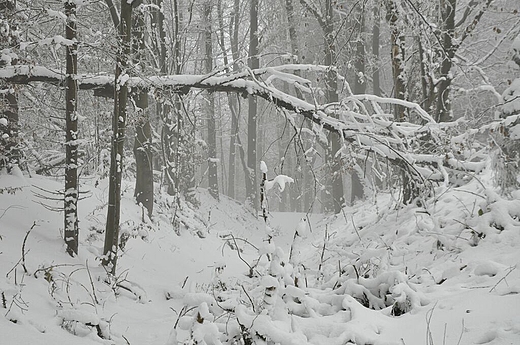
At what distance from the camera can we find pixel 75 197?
6.31m

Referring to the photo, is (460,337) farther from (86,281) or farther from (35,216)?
(35,216)

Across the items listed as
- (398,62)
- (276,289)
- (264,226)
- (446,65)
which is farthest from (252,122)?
(276,289)

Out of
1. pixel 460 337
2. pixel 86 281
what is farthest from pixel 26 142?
pixel 460 337

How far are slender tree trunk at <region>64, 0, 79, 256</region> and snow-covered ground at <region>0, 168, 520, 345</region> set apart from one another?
0.27 m

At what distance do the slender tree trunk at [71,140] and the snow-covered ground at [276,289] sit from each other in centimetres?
27

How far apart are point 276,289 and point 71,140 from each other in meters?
3.98

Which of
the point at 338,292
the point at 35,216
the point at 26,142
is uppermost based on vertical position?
the point at 26,142

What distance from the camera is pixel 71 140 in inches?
247

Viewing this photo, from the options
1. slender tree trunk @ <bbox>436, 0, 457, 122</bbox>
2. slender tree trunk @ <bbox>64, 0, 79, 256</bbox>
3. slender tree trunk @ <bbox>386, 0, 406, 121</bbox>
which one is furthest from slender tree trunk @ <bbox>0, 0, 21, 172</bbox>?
slender tree trunk @ <bbox>436, 0, 457, 122</bbox>

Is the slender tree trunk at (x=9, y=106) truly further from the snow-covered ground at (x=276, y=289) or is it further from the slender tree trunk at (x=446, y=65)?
the slender tree trunk at (x=446, y=65)

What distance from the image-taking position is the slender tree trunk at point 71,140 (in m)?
6.03

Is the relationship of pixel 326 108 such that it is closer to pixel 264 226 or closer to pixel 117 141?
pixel 264 226

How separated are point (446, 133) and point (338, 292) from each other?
2.79m

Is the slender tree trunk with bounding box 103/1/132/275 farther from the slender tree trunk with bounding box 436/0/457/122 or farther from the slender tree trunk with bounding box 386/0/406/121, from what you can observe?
the slender tree trunk with bounding box 436/0/457/122
